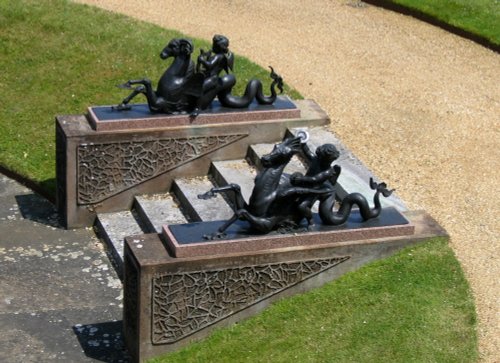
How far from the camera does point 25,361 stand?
17891 millimetres

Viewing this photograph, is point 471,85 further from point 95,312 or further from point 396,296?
point 95,312

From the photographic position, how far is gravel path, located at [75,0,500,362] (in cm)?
2019

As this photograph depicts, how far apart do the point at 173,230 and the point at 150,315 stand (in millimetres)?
1216

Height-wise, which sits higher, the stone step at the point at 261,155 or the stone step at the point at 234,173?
the stone step at the point at 261,155

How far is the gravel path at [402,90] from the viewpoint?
20.2 metres

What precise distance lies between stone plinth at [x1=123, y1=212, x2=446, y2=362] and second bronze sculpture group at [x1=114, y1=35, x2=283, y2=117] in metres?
4.09

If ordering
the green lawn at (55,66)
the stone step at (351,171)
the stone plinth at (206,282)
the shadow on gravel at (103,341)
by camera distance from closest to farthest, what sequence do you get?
the stone plinth at (206,282), the shadow on gravel at (103,341), the stone step at (351,171), the green lawn at (55,66)

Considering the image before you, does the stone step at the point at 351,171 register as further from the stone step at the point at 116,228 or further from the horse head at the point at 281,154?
the stone step at the point at 116,228

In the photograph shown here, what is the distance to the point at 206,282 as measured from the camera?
57.9 feet

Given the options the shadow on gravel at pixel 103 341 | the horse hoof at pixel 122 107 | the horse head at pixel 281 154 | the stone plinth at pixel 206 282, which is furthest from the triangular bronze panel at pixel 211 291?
the horse hoof at pixel 122 107

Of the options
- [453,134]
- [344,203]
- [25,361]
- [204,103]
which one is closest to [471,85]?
[453,134]

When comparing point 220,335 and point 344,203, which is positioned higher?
point 344,203

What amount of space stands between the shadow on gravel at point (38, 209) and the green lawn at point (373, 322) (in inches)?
208

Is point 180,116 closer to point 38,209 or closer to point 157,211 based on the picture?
point 157,211
